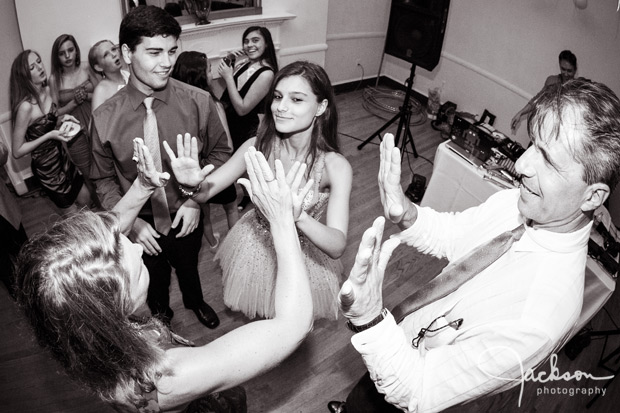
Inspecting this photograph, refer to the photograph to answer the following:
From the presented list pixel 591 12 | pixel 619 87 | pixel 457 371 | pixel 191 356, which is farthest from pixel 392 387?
pixel 591 12

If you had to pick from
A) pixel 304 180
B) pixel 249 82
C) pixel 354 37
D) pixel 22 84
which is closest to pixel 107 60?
pixel 22 84

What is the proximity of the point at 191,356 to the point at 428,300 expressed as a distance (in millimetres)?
778

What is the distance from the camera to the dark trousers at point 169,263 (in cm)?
203

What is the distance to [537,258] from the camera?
1.19m

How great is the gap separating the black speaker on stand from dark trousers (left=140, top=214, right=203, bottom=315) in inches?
107

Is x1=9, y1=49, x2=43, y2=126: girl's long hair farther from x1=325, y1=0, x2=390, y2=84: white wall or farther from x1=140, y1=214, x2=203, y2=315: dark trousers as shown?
x1=325, y1=0, x2=390, y2=84: white wall

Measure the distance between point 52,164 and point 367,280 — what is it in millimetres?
2747

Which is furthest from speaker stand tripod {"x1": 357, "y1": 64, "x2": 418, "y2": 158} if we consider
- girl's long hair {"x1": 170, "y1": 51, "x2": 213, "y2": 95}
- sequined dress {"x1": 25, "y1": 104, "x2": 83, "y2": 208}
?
sequined dress {"x1": 25, "y1": 104, "x2": 83, "y2": 208}

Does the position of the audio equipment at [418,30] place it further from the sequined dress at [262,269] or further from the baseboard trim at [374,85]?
the sequined dress at [262,269]

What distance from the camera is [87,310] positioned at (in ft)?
3.06

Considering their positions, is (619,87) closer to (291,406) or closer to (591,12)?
(591,12)

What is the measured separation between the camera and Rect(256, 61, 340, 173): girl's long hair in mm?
1910

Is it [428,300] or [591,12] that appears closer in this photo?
[428,300]

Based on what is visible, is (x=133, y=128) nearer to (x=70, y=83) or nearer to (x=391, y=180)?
(x=391, y=180)
